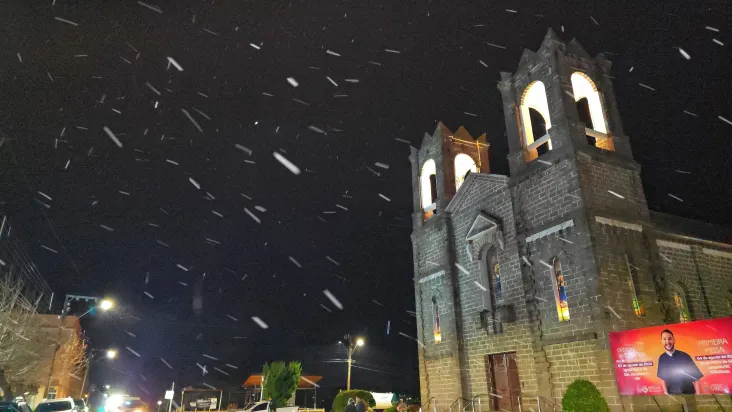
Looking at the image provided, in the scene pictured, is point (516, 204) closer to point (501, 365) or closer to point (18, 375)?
point (501, 365)

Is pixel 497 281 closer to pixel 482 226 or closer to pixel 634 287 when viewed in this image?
pixel 482 226

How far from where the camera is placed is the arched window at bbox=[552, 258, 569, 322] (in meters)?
18.2

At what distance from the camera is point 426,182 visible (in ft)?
97.9

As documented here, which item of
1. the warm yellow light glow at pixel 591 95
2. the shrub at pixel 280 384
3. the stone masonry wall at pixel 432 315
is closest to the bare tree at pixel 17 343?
the shrub at pixel 280 384

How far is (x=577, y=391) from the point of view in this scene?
15.3 m

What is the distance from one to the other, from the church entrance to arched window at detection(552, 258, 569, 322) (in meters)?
3.50

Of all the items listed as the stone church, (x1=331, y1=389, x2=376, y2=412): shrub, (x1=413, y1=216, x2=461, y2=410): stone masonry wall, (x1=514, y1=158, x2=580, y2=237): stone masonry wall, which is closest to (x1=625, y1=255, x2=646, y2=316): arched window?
the stone church

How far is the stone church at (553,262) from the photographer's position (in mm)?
17312

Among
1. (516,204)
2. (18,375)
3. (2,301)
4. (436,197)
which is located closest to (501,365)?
(516,204)

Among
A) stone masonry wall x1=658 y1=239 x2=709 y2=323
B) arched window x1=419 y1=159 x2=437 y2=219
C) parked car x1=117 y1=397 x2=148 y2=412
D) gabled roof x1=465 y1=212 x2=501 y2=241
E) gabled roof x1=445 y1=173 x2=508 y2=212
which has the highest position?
arched window x1=419 y1=159 x2=437 y2=219

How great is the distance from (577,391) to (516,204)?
348 inches

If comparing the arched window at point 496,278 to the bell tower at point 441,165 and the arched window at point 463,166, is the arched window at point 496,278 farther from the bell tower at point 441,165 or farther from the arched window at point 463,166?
the arched window at point 463,166

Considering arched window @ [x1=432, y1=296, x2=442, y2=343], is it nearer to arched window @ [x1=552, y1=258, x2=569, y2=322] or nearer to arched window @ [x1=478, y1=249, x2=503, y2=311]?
arched window @ [x1=478, y1=249, x2=503, y2=311]

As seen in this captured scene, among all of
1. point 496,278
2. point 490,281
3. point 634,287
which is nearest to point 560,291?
point 634,287
